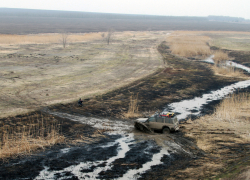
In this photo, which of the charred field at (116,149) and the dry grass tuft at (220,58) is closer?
the charred field at (116,149)

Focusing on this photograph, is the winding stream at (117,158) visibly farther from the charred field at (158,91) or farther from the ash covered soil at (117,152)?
the charred field at (158,91)

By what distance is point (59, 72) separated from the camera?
4109 centimetres

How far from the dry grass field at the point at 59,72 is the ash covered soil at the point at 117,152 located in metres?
3.97

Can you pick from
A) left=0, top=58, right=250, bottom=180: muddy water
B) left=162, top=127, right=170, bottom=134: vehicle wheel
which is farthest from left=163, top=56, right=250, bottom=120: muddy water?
left=0, top=58, right=250, bottom=180: muddy water

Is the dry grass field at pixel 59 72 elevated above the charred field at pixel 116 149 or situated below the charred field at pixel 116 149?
above

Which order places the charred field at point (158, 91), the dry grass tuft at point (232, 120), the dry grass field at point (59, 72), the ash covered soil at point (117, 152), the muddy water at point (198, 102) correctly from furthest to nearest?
1. the dry grass field at point (59, 72)
2. the muddy water at point (198, 102)
3. the charred field at point (158, 91)
4. the dry grass tuft at point (232, 120)
5. the ash covered soil at point (117, 152)

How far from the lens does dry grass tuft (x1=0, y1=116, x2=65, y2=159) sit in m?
15.4

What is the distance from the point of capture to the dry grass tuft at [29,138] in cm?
1541

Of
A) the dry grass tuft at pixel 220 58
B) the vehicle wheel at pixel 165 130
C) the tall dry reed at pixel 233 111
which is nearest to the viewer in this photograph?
the vehicle wheel at pixel 165 130

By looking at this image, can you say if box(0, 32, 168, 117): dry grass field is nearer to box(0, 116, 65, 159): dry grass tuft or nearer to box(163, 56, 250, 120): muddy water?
box(0, 116, 65, 159): dry grass tuft

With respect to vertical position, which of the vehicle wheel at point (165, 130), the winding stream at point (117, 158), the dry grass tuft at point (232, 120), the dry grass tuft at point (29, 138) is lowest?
the winding stream at point (117, 158)

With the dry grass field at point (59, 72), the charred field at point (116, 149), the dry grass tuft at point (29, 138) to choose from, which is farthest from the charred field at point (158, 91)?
the dry grass tuft at point (29, 138)

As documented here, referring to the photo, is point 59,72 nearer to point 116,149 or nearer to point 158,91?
point 158,91

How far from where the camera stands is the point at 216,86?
36.2 meters
